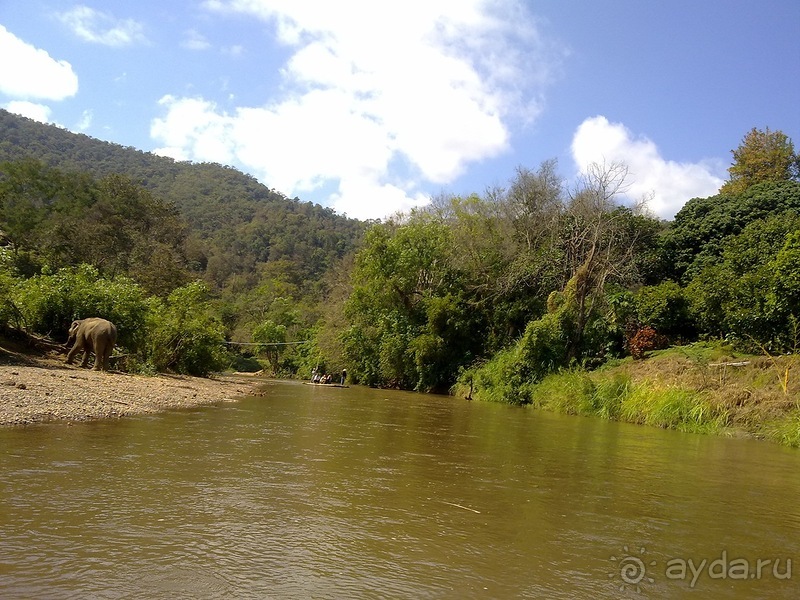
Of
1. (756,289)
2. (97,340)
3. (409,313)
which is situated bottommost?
(97,340)

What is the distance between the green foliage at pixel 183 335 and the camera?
22.8 metres

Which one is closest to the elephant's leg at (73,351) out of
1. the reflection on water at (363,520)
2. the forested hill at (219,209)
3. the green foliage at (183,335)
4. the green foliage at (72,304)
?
the green foliage at (72,304)

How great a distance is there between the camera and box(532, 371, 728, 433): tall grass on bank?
1609 cm

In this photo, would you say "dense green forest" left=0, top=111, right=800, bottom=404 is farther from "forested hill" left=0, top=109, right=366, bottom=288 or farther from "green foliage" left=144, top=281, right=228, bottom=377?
"forested hill" left=0, top=109, right=366, bottom=288

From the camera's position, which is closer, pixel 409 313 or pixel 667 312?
pixel 667 312

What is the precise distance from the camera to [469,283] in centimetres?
3241

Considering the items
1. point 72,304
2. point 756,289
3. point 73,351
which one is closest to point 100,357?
point 73,351

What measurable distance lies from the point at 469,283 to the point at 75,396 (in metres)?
23.6

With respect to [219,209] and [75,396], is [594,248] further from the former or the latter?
[219,209]

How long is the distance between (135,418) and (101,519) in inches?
234

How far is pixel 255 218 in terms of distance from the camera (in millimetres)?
98188

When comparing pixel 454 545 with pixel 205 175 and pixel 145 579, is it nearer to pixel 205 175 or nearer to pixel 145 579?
pixel 145 579

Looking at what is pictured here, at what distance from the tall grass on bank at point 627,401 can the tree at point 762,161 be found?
2343 centimetres

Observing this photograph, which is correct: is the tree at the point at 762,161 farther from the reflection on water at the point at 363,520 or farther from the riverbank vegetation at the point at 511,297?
the reflection on water at the point at 363,520
